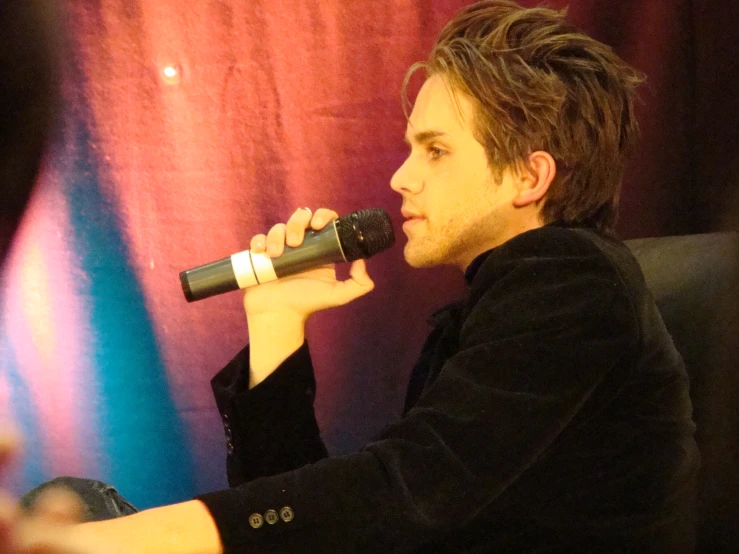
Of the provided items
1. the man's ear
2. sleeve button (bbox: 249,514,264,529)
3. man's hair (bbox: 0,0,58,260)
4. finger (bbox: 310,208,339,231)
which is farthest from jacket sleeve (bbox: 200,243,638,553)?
man's hair (bbox: 0,0,58,260)

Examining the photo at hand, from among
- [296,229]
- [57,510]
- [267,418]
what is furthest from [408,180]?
[57,510]

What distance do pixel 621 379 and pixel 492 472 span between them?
207mm

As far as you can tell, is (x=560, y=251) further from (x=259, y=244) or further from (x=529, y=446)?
(x=259, y=244)

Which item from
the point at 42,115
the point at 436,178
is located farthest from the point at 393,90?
the point at 42,115

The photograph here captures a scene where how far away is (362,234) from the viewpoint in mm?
979

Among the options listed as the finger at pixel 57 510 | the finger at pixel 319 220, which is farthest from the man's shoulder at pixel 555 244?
the finger at pixel 57 510

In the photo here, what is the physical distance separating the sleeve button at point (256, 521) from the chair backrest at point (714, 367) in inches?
26.8

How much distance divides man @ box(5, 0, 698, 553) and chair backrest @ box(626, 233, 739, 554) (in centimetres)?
7

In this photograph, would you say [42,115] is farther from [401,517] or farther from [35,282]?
[401,517]

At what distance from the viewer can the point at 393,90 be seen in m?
1.51

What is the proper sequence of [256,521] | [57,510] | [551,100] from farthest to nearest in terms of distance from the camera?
[551,100] < [256,521] < [57,510]

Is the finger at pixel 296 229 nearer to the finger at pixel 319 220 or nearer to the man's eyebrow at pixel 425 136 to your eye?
the finger at pixel 319 220

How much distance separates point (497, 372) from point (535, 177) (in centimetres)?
38

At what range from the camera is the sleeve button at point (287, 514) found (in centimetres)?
68
